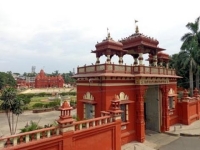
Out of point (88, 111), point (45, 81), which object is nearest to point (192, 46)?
point (88, 111)

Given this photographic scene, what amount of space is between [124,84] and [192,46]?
21.3 meters

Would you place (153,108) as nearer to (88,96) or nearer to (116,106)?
(88,96)

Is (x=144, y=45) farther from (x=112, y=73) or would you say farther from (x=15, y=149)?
(x=15, y=149)

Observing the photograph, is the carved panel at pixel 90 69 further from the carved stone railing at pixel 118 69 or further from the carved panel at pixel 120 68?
the carved panel at pixel 120 68

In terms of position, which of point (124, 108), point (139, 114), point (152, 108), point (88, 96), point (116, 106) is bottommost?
point (152, 108)

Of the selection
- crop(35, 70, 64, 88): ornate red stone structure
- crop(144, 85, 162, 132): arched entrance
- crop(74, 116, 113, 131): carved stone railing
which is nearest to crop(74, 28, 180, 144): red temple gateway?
crop(144, 85, 162, 132): arched entrance

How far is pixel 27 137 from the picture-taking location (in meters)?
7.38

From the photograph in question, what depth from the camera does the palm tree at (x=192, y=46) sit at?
28.9 metres

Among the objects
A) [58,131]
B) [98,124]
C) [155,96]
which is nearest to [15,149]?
[58,131]

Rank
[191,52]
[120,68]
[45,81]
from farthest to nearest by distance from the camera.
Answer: [45,81] < [191,52] < [120,68]

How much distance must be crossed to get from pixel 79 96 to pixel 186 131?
10740 mm

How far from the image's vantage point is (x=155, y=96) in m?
17.5

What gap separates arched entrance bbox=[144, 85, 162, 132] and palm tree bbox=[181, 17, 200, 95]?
14.3 metres

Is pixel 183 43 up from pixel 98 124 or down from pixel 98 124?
up
